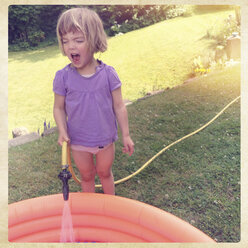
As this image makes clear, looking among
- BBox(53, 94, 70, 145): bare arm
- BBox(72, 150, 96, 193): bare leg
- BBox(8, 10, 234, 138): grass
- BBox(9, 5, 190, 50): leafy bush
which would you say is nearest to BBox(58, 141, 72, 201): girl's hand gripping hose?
BBox(53, 94, 70, 145): bare arm

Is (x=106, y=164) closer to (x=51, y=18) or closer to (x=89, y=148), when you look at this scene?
(x=89, y=148)

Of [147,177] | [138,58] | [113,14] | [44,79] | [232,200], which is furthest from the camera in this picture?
[138,58]

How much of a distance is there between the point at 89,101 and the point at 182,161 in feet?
4.37

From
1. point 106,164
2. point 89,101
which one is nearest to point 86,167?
point 106,164

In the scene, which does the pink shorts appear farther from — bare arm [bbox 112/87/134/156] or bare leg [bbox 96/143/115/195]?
bare arm [bbox 112/87/134/156]

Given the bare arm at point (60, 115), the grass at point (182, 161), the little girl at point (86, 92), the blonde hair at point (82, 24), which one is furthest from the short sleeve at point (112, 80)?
the grass at point (182, 161)

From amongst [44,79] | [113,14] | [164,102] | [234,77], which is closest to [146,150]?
[164,102]

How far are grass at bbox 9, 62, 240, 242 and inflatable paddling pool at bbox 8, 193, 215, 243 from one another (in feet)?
1.91

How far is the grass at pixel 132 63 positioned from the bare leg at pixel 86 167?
0.85m

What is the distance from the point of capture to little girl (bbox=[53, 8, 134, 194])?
5.20ft

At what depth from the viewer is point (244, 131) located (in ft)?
5.48

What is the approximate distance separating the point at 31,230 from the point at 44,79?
1464 millimetres

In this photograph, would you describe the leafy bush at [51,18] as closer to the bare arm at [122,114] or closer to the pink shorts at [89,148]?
the bare arm at [122,114]

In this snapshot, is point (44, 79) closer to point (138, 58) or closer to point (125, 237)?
point (138, 58)
